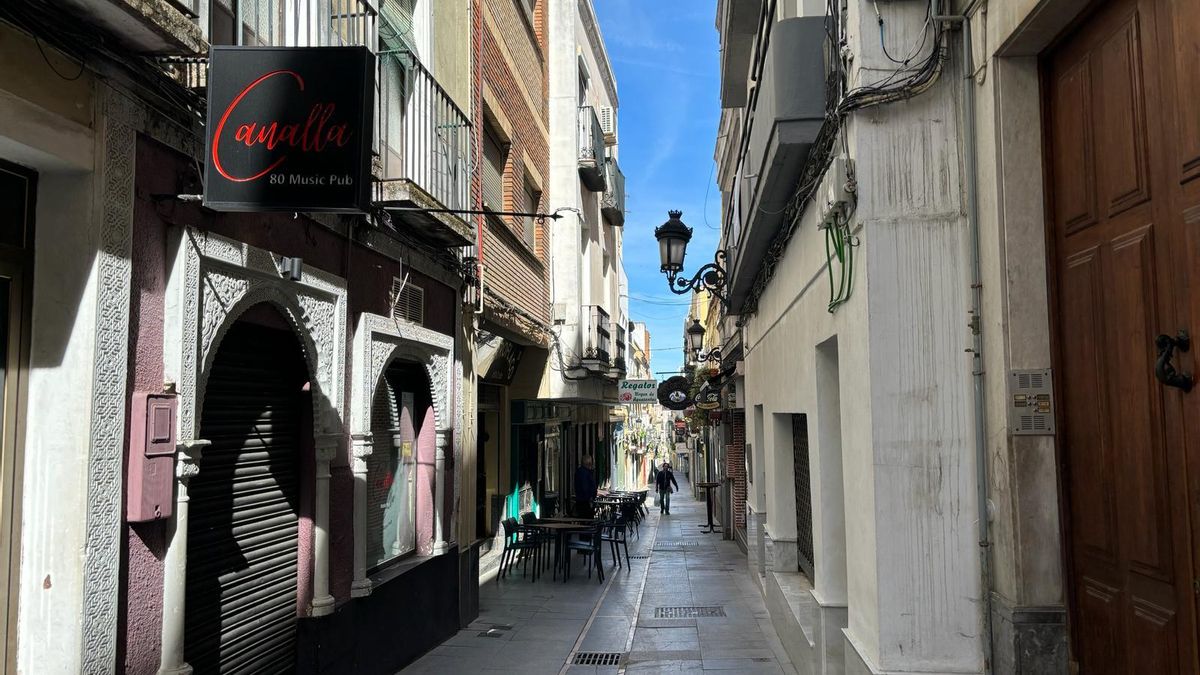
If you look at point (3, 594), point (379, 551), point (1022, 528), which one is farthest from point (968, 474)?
point (379, 551)

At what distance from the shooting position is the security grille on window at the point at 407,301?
7.61m

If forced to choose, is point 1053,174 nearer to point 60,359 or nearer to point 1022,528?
point 1022,528

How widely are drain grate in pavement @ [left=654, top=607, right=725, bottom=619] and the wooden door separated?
7.29 m

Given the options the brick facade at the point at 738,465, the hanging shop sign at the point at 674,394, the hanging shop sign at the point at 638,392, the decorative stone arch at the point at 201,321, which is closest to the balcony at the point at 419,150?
the decorative stone arch at the point at 201,321

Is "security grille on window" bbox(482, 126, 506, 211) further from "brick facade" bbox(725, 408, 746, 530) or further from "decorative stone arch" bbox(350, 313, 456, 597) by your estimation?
"brick facade" bbox(725, 408, 746, 530)

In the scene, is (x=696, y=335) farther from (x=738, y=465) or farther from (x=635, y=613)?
(x=635, y=613)

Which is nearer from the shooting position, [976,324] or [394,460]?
[976,324]

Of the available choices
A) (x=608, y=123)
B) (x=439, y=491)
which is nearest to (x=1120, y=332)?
(x=439, y=491)

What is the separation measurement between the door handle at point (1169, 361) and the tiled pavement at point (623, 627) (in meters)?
5.59

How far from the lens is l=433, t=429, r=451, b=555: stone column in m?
8.81

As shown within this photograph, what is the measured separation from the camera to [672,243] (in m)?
11.2

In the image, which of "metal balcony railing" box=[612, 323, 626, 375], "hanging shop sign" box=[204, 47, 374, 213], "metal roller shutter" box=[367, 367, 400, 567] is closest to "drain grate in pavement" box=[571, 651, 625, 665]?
"metal roller shutter" box=[367, 367, 400, 567]

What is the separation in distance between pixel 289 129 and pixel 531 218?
1025 cm

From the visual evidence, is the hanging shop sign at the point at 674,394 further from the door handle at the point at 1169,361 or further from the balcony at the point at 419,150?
the door handle at the point at 1169,361
